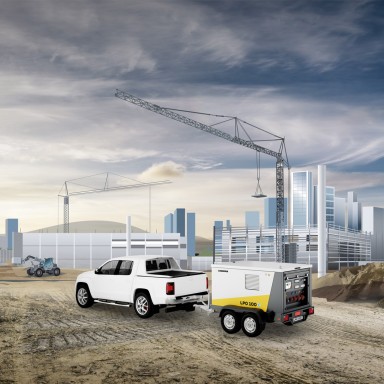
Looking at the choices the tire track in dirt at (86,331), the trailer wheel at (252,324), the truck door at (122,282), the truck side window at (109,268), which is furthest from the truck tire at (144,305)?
the trailer wheel at (252,324)

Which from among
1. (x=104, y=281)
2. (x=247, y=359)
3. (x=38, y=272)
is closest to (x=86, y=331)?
(x=104, y=281)

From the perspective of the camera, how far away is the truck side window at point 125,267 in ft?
52.9

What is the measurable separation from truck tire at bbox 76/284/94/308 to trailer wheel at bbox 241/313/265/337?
654 centimetres

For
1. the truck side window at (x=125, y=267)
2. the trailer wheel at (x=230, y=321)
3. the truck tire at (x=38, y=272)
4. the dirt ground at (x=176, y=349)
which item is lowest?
the truck tire at (x=38, y=272)

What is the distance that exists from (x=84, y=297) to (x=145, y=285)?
3412 mm

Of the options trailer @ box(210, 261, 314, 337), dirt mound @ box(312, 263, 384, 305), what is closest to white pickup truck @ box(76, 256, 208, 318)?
trailer @ box(210, 261, 314, 337)

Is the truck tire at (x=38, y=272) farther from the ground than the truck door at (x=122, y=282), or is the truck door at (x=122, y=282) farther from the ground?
the truck door at (x=122, y=282)

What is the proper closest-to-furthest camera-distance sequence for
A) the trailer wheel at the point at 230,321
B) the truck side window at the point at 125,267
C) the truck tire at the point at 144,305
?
the trailer wheel at the point at 230,321 < the truck tire at the point at 144,305 < the truck side window at the point at 125,267

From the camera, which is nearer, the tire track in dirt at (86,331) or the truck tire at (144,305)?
the tire track in dirt at (86,331)

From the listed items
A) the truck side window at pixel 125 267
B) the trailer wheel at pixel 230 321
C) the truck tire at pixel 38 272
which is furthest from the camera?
the truck tire at pixel 38 272

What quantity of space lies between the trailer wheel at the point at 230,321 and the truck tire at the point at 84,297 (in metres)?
5.90

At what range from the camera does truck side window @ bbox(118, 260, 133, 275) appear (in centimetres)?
1611

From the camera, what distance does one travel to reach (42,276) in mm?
45281

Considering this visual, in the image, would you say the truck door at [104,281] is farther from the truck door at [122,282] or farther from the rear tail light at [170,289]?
the rear tail light at [170,289]
